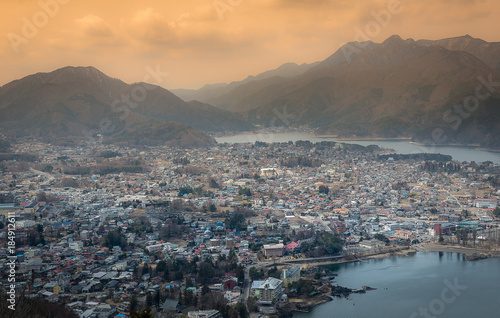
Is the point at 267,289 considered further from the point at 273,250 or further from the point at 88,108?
the point at 88,108

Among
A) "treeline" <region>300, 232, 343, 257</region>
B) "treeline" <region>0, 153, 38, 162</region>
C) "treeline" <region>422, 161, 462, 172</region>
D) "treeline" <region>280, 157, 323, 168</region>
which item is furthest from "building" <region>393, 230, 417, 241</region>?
"treeline" <region>0, 153, 38, 162</region>

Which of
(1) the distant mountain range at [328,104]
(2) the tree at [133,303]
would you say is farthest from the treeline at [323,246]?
(1) the distant mountain range at [328,104]

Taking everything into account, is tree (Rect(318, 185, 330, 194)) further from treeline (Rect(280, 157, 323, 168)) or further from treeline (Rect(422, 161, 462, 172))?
treeline (Rect(422, 161, 462, 172))

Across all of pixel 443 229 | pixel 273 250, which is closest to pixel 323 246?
pixel 273 250

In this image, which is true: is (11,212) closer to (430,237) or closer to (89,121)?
(430,237)

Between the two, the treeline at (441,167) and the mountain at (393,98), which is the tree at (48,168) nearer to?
the treeline at (441,167)

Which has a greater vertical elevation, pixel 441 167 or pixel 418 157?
pixel 418 157
